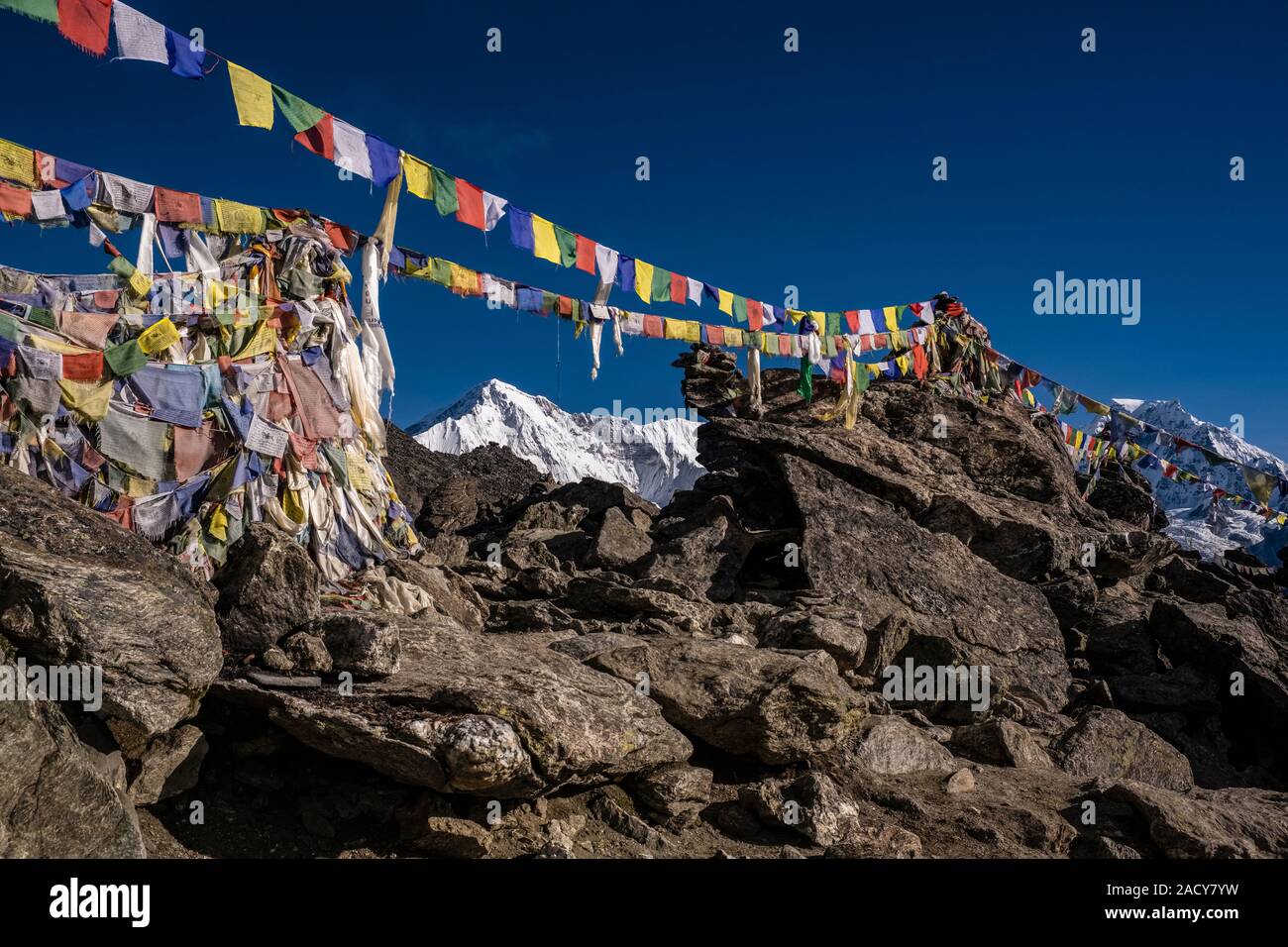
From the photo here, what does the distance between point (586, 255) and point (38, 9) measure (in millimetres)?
7090

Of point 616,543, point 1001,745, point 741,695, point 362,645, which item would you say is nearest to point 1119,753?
point 1001,745

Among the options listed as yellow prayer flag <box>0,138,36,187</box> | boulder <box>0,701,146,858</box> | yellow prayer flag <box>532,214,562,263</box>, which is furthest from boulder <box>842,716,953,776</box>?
yellow prayer flag <box>0,138,36,187</box>

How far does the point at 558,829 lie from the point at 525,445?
6651 inches

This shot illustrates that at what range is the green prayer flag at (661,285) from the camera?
14.5 meters

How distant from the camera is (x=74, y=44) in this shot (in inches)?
291

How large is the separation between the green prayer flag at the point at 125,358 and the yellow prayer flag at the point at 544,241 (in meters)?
5.04

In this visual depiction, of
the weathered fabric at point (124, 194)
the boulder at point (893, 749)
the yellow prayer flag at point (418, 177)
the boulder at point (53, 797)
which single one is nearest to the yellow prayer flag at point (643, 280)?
the yellow prayer flag at point (418, 177)

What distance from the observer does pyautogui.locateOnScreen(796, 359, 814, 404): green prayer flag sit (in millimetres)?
18359

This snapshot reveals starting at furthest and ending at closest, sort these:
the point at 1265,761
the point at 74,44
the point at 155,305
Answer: the point at 1265,761 < the point at 155,305 < the point at 74,44

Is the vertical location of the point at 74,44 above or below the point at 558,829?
above

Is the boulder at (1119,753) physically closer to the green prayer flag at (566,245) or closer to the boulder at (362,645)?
the boulder at (362,645)

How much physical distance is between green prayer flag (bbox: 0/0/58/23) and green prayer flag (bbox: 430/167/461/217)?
14.2 ft
